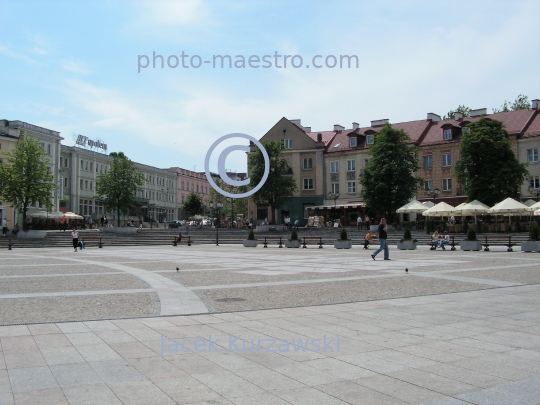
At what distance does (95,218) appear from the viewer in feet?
246

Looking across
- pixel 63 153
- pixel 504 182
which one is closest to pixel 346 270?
pixel 504 182

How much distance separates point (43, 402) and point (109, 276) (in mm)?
11003

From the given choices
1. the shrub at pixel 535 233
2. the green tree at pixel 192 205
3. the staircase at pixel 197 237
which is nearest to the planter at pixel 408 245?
the staircase at pixel 197 237

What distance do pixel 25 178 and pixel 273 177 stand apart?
25.2m

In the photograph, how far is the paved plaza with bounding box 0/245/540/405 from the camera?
4863 mm

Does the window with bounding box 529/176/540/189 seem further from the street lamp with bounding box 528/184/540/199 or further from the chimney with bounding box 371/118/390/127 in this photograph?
the chimney with bounding box 371/118/390/127

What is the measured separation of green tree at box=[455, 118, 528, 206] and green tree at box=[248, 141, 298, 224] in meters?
18.9

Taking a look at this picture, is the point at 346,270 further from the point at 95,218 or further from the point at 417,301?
the point at 95,218

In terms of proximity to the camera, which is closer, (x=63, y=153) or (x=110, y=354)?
(x=110, y=354)

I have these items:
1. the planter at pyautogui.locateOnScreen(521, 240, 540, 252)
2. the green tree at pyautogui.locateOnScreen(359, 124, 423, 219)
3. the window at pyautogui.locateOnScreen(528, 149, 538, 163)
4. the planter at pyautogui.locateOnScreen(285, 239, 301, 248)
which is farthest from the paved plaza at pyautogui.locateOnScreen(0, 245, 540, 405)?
the window at pyautogui.locateOnScreen(528, 149, 538, 163)

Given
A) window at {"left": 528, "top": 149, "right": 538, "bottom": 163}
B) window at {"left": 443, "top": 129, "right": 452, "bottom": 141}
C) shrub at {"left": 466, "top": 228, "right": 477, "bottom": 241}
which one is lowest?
shrub at {"left": 466, "top": 228, "right": 477, "bottom": 241}

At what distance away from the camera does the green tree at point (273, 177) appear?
55625mm

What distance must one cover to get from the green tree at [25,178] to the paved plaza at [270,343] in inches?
1440

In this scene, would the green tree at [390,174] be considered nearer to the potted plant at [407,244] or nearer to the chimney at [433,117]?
the chimney at [433,117]
